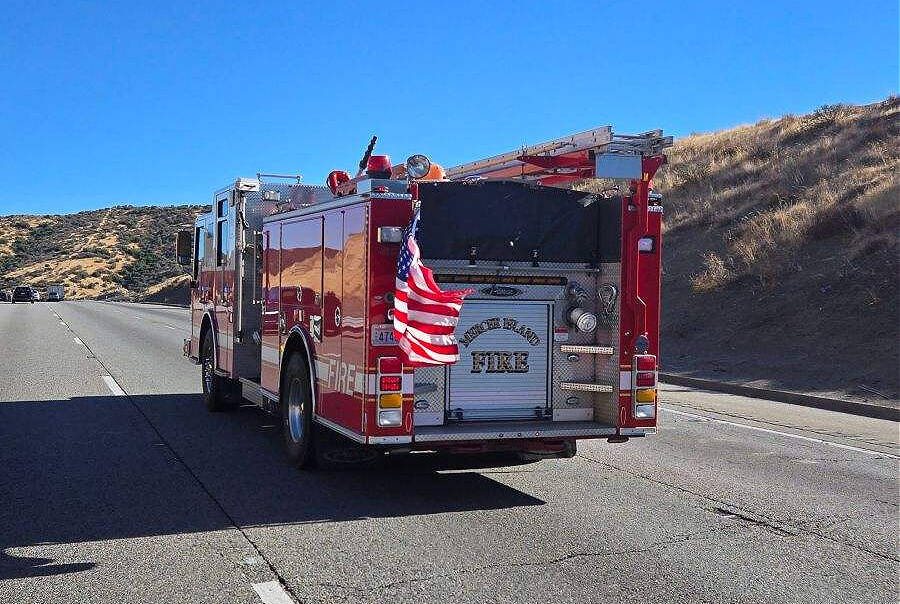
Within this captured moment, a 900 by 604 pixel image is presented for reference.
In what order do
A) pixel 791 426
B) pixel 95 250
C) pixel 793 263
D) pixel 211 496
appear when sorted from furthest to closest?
pixel 95 250 → pixel 793 263 → pixel 791 426 → pixel 211 496

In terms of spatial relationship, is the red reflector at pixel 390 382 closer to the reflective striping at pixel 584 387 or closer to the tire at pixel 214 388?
the reflective striping at pixel 584 387

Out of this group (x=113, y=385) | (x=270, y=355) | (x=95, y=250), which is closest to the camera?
(x=270, y=355)

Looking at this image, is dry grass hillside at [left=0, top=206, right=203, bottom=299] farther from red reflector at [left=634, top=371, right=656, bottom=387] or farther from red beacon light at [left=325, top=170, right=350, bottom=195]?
red reflector at [left=634, top=371, right=656, bottom=387]

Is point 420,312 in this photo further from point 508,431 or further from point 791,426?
point 791,426

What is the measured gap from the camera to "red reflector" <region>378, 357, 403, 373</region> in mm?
7344

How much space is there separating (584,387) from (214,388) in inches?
244

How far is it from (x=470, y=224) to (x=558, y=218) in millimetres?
857

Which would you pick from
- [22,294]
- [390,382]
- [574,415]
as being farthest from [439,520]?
[22,294]

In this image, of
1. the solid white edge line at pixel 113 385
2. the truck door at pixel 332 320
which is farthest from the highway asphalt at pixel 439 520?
the solid white edge line at pixel 113 385

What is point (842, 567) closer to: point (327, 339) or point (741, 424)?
point (327, 339)

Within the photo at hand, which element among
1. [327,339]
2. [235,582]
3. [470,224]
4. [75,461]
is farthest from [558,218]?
[75,461]

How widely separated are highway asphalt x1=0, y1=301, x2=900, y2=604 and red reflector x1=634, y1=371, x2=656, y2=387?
0.97 m

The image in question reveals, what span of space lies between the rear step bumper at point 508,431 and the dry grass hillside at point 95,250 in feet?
291

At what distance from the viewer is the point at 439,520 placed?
7.21 metres
